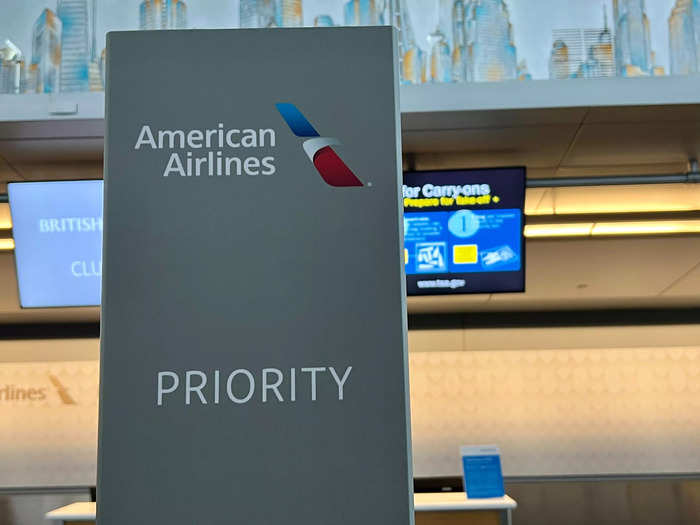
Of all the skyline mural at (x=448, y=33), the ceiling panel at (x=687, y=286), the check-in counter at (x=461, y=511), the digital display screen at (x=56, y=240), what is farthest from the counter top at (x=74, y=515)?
the ceiling panel at (x=687, y=286)

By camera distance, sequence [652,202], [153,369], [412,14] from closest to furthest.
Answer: [153,369], [412,14], [652,202]

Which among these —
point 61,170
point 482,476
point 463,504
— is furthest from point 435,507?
point 61,170

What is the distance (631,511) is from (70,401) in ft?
19.5

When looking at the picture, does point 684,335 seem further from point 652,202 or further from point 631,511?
point 652,202

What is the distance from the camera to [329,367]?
1042mm

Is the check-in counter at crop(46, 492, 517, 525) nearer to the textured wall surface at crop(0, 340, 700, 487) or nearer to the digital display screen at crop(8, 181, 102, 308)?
the digital display screen at crop(8, 181, 102, 308)

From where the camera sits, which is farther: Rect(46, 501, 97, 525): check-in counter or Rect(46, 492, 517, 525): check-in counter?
Rect(46, 492, 517, 525): check-in counter

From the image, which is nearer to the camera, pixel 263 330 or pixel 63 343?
pixel 263 330

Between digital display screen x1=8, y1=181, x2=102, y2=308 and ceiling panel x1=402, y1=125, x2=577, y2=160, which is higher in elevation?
ceiling panel x1=402, y1=125, x2=577, y2=160

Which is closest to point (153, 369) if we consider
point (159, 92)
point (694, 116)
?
point (159, 92)

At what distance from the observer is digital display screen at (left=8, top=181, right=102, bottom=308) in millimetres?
4758

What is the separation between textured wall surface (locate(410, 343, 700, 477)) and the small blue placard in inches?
145

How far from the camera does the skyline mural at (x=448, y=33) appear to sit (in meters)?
4.51

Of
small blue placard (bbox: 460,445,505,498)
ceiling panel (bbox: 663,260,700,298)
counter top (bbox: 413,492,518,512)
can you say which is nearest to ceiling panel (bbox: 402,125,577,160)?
small blue placard (bbox: 460,445,505,498)
